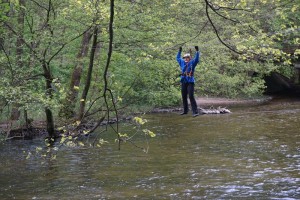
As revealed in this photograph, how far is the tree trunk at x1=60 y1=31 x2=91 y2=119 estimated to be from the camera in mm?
20578

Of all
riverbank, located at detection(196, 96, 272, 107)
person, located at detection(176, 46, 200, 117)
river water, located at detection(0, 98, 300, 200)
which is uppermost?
person, located at detection(176, 46, 200, 117)

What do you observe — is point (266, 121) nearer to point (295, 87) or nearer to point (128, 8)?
point (128, 8)

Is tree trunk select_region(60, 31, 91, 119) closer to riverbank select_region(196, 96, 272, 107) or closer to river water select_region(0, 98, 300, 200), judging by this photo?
river water select_region(0, 98, 300, 200)

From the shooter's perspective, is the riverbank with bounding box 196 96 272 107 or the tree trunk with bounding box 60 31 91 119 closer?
the tree trunk with bounding box 60 31 91 119

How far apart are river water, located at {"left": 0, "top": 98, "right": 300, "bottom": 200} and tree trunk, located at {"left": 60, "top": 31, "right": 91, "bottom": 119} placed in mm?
2151

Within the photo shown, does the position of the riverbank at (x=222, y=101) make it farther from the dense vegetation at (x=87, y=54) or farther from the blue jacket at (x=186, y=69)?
the blue jacket at (x=186, y=69)

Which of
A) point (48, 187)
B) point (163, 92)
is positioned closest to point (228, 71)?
point (163, 92)

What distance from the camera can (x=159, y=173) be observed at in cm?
1262

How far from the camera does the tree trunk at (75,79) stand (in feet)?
67.5

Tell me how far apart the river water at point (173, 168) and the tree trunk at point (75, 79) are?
7.06ft

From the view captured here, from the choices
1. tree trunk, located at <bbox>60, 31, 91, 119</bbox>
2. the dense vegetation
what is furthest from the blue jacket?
tree trunk, located at <bbox>60, 31, 91, 119</bbox>

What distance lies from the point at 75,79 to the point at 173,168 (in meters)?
11.5

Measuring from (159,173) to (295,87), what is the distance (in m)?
32.5

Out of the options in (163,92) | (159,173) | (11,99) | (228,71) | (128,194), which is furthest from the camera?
(228,71)
